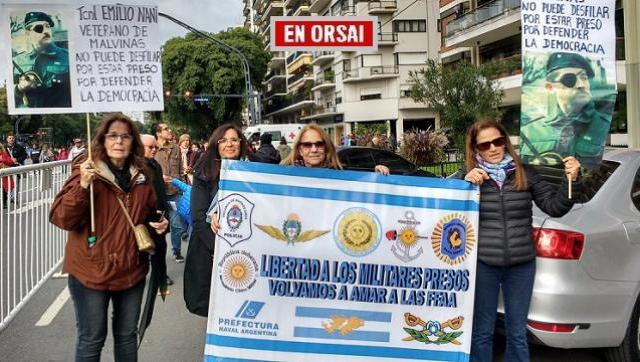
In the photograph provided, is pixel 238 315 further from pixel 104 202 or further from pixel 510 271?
pixel 510 271

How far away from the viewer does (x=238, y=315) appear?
3561mm

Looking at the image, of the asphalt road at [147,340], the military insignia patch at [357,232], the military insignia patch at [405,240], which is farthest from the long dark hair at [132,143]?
the asphalt road at [147,340]

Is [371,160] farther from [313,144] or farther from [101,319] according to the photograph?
[101,319]

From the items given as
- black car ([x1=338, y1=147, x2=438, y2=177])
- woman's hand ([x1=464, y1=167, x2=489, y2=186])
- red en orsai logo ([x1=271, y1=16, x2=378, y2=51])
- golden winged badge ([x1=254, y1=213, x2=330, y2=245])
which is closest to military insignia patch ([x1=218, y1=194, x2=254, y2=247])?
golden winged badge ([x1=254, y1=213, x2=330, y2=245])

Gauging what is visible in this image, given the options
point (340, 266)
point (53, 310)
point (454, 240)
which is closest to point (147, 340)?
point (53, 310)

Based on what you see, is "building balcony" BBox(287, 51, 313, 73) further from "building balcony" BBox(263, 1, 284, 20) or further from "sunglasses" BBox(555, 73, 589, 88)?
"sunglasses" BBox(555, 73, 589, 88)

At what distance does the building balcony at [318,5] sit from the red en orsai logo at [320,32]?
56.3m

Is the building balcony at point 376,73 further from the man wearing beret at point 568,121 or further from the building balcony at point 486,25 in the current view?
the man wearing beret at point 568,121

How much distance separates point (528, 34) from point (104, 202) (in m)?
2.75

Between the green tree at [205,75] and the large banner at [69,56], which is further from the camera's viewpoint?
the green tree at [205,75]

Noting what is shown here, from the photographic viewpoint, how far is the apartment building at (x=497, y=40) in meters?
29.8

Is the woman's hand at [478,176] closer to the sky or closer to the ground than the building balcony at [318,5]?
closer to the ground

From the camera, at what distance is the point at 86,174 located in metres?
3.10

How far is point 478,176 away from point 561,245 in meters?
0.72
